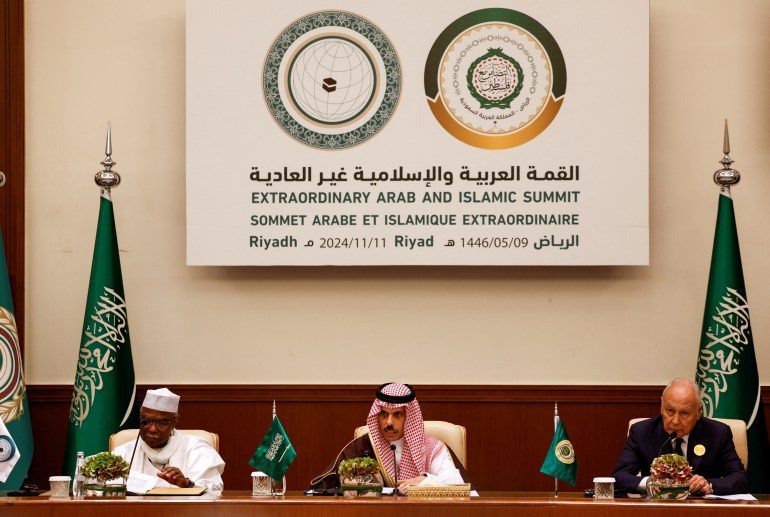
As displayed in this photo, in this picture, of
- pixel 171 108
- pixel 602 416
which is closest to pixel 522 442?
pixel 602 416

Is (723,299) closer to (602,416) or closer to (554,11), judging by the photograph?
(602,416)

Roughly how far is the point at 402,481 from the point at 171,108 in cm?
260

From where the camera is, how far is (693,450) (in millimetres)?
4512

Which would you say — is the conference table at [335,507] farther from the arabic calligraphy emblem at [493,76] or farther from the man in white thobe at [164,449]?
the arabic calligraphy emblem at [493,76]

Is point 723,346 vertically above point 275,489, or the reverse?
point 723,346

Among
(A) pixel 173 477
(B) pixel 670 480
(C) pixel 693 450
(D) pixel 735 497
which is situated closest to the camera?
(B) pixel 670 480

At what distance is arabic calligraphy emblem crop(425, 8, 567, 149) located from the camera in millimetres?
5676

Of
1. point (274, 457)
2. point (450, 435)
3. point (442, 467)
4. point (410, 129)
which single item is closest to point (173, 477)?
point (274, 457)

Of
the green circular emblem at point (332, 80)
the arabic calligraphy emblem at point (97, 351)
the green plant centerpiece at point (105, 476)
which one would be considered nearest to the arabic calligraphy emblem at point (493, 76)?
the green circular emblem at point (332, 80)

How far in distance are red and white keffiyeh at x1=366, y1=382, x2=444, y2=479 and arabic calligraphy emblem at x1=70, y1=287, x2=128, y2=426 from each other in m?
1.53

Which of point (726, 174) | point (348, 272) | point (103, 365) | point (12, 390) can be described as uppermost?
point (726, 174)

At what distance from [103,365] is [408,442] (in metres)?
1.72

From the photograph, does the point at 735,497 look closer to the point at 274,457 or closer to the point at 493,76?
the point at 274,457

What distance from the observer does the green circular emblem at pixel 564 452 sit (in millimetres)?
4074
